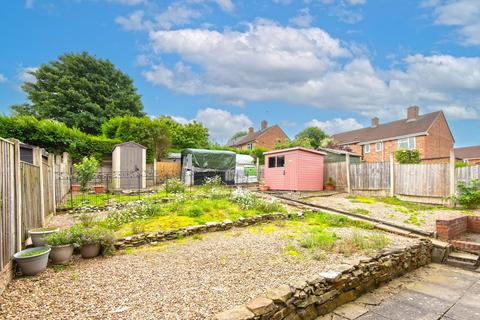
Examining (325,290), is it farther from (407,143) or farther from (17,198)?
(407,143)

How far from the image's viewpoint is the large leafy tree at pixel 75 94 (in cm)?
2408

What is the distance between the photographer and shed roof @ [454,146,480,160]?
30672 millimetres

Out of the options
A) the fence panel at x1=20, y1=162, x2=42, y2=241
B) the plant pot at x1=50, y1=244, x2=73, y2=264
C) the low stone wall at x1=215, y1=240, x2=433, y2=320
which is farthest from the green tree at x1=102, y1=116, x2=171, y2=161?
the low stone wall at x1=215, y1=240, x2=433, y2=320

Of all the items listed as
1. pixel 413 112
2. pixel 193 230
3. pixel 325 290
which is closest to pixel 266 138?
pixel 413 112

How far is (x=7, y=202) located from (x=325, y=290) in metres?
4.42

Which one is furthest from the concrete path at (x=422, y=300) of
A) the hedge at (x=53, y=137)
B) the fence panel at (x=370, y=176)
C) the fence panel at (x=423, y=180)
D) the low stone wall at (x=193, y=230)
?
the hedge at (x=53, y=137)

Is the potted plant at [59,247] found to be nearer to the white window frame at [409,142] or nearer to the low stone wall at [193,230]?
the low stone wall at [193,230]

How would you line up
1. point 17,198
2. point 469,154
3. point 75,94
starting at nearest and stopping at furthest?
1. point 17,198
2. point 75,94
3. point 469,154

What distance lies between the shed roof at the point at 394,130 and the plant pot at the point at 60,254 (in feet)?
90.3

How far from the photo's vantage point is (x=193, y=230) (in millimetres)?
6098

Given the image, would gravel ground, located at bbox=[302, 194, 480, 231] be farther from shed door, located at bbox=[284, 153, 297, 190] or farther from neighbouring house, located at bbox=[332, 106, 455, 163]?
neighbouring house, located at bbox=[332, 106, 455, 163]

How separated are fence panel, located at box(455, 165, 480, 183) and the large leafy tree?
89.3 feet

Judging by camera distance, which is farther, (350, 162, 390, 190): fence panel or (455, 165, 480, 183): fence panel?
(350, 162, 390, 190): fence panel

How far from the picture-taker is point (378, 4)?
8.84 m
